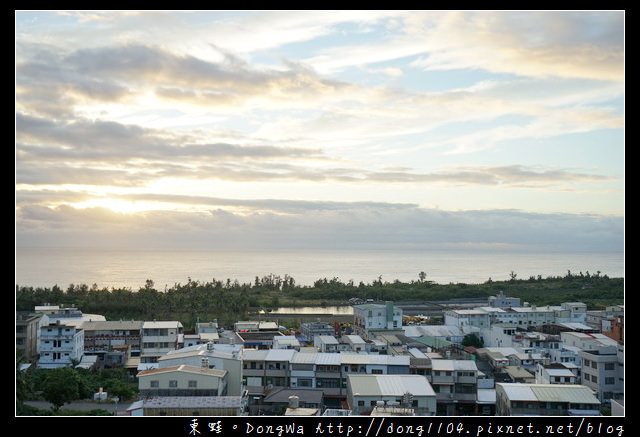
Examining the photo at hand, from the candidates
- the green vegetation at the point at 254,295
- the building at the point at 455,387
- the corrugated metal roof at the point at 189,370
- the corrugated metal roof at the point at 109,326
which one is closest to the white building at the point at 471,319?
the green vegetation at the point at 254,295

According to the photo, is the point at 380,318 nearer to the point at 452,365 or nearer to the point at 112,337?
the point at 452,365

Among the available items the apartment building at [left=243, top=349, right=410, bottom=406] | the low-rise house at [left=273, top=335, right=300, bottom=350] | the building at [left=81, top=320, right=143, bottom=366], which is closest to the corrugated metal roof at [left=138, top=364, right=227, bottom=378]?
the apartment building at [left=243, top=349, right=410, bottom=406]

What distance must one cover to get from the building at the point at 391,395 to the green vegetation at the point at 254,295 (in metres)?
6.76

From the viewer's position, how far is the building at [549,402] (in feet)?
17.6

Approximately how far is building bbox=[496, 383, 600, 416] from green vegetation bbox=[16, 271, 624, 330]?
7.82 metres

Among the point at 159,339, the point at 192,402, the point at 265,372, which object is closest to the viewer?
the point at 192,402

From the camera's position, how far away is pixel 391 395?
217 inches

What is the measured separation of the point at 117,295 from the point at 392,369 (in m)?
10.3

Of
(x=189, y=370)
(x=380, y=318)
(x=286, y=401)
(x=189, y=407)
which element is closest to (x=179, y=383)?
(x=189, y=370)

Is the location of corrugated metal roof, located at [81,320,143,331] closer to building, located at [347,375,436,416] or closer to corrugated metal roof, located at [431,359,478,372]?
building, located at [347,375,436,416]

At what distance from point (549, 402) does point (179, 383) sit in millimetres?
3564

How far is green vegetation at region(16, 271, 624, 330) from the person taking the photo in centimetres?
1367

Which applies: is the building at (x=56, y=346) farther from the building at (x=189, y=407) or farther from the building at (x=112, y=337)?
the building at (x=189, y=407)

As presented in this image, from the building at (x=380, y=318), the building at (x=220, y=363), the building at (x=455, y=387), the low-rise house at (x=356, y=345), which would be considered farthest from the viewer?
the building at (x=380, y=318)
